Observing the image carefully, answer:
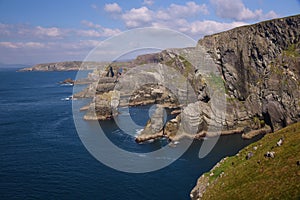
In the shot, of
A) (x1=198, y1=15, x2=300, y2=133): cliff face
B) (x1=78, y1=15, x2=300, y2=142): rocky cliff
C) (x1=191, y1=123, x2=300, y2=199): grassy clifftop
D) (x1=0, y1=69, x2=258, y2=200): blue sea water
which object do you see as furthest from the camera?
(x1=78, y1=15, x2=300, y2=142): rocky cliff

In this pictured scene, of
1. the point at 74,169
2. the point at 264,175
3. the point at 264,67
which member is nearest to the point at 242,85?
the point at 264,67

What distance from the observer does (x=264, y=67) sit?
362 ft

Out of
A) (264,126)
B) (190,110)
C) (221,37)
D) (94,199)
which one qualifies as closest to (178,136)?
(190,110)

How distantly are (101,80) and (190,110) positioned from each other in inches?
3800

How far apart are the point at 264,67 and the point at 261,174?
78.8 m

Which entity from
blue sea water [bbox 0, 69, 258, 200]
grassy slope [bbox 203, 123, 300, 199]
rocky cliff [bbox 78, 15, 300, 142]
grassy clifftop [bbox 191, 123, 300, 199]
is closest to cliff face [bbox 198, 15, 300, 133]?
rocky cliff [bbox 78, 15, 300, 142]

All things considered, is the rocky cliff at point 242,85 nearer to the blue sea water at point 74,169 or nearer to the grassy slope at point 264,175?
the blue sea water at point 74,169

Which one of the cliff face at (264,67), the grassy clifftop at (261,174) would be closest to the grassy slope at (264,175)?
the grassy clifftop at (261,174)

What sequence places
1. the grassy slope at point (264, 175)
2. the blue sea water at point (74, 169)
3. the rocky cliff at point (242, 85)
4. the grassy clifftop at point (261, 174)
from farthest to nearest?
the rocky cliff at point (242, 85), the blue sea water at point (74, 169), the grassy clifftop at point (261, 174), the grassy slope at point (264, 175)

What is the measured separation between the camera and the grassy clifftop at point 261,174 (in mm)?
34156

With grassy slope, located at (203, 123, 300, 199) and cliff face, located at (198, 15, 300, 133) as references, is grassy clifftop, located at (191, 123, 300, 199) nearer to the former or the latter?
grassy slope, located at (203, 123, 300, 199)

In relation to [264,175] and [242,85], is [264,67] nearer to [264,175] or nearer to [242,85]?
[242,85]

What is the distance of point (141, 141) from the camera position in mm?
93812

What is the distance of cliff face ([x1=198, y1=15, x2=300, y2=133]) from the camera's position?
96.2 meters
